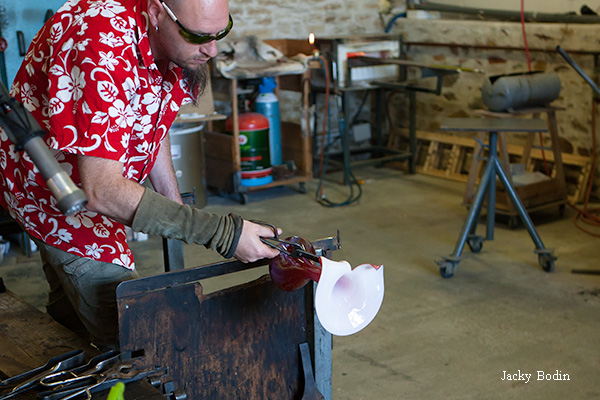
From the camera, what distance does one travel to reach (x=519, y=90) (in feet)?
15.0

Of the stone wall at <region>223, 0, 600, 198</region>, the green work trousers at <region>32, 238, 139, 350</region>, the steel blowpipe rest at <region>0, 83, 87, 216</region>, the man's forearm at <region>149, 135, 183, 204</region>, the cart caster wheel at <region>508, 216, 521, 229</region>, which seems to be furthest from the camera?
the stone wall at <region>223, 0, 600, 198</region>

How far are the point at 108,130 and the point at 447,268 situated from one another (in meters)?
2.69

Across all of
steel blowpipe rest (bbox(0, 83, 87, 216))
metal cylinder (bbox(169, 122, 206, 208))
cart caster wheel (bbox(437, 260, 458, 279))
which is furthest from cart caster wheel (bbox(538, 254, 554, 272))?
steel blowpipe rest (bbox(0, 83, 87, 216))

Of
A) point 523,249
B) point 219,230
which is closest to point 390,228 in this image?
point 523,249

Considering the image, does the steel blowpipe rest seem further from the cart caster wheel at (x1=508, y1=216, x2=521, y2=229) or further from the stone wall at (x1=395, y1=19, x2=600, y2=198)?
the stone wall at (x1=395, y1=19, x2=600, y2=198)

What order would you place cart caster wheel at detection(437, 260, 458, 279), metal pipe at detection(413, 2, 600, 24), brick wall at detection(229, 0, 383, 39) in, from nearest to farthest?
cart caster wheel at detection(437, 260, 458, 279), metal pipe at detection(413, 2, 600, 24), brick wall at detection(229, 0, 383, 39)

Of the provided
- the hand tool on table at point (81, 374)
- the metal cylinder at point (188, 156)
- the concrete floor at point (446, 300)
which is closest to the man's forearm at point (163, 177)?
the hand tool on table at point (81, 374)

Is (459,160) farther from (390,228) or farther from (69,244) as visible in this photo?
(69,244)

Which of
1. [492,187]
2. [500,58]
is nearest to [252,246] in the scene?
[492,187]

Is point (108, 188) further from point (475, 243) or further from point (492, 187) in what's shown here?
point (475, 243)

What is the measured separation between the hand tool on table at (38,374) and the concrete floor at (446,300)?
1.44 m

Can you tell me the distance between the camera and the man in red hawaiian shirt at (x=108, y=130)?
1.51m

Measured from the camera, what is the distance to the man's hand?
161 centimetres

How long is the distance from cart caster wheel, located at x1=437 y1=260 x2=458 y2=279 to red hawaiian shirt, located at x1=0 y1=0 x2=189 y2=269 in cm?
229
